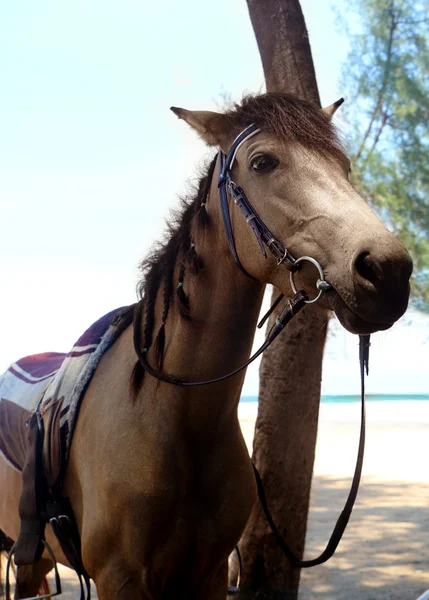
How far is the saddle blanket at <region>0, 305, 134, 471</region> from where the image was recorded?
2.41 meters

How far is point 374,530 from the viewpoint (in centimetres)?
598


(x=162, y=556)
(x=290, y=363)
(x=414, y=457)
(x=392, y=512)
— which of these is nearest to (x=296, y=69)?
(x=290, y=363)

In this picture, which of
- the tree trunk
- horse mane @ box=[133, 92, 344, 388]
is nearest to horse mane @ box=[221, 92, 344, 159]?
horse mane @ box=[133, 92, 344, 388]

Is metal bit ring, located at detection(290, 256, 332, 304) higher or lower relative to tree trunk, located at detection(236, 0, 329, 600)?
higher

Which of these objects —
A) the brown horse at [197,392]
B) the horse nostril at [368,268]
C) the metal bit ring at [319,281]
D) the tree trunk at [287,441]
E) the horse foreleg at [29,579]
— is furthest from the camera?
the tree trunk at [287,441]

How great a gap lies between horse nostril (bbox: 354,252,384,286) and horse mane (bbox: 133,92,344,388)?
17.4 inches

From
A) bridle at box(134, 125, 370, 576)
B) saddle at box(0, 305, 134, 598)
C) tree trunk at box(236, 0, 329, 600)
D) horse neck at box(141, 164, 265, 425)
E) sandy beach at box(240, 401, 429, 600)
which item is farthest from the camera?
sandy beach at box(240, 401, 429, 600)

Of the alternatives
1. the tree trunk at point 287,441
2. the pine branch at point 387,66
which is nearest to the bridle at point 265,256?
the tree trunk at point 287,441

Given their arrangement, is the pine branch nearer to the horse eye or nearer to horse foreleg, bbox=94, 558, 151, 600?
the horse eye

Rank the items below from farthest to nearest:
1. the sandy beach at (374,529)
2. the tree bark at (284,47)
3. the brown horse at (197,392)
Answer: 1. the sandy beach at (374,529)
2. the tree bark at (284,47)
3. the brown horse at (197,392)

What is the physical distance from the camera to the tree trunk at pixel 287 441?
3.67 metres

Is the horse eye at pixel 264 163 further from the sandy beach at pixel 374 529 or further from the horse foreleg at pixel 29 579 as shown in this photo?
the sandy beach at pixel 374 529

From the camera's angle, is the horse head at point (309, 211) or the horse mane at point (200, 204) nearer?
the horse head at point (309, 211)

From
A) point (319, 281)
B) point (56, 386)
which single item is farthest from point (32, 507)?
point (319, 281)
